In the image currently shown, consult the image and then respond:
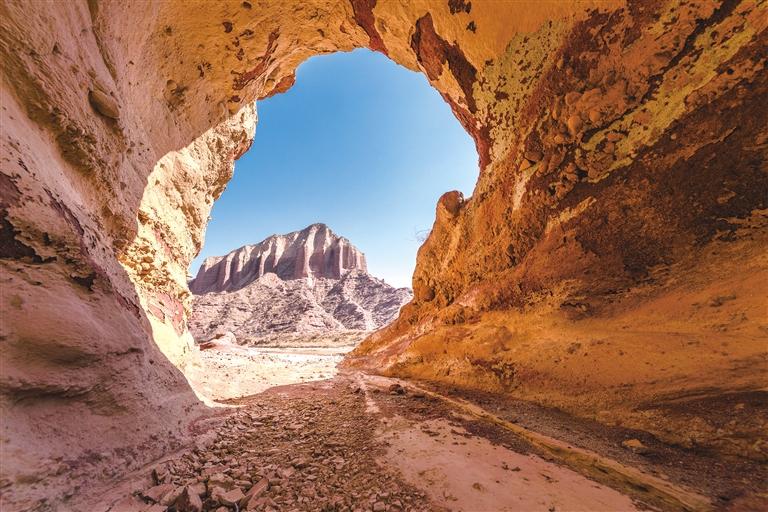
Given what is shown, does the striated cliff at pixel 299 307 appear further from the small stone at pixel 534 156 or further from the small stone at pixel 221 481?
the small stone at pixel 221 481

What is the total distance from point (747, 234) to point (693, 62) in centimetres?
169

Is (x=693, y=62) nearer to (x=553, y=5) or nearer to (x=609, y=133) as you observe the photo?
(x=609, y=133)

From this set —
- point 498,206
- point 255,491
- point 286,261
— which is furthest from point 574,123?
point 286,261

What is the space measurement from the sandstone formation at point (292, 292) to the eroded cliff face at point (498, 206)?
23.3 metres

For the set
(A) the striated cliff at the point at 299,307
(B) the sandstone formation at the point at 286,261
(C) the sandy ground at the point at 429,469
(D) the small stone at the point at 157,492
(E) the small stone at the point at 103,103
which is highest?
(B) the sandstone formation at the point at 286,261

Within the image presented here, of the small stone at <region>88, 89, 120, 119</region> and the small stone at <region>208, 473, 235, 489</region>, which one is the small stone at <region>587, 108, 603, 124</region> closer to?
the small stone at <region>208, 473, 235, 489</region>

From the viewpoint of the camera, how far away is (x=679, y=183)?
2.76 metres

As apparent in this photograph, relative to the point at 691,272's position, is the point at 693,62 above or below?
above

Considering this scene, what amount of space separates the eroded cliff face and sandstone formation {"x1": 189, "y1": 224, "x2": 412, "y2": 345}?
76.5ft

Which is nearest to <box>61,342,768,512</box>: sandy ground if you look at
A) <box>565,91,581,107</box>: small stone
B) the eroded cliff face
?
the eroded cliff face

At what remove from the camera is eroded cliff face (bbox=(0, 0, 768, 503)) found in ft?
6.52

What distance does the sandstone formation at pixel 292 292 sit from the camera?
132 ft

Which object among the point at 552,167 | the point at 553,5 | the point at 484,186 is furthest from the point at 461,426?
the point at 553,5

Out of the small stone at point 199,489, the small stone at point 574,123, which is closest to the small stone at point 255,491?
the small stone at point 199,489
